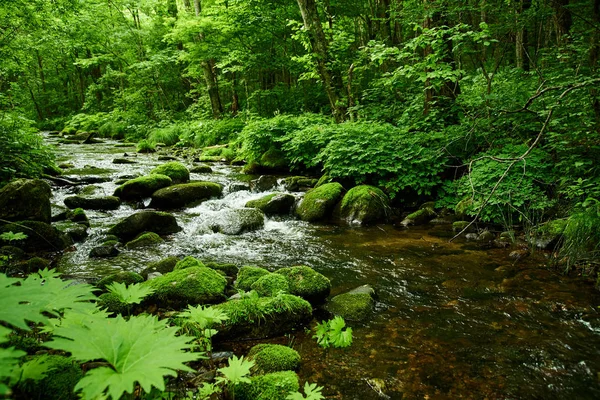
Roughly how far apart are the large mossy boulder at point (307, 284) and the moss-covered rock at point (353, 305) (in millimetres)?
157

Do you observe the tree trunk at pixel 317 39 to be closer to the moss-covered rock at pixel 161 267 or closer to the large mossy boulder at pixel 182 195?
the large mossy boulder at pixel 182 195

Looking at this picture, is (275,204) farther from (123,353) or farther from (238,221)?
(123,353)

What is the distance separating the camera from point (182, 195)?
9516 mm

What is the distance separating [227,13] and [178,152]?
6.96 m

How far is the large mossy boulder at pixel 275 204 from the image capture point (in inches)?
352

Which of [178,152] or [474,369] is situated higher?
[178,152]

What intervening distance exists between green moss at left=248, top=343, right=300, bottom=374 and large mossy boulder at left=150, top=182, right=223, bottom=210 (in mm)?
7000

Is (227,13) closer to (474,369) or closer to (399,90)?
(399,90)

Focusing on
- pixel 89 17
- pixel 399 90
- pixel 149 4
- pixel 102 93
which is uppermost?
pixel 149 4

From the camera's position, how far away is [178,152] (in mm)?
17547

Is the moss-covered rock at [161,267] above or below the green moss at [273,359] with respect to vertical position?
above

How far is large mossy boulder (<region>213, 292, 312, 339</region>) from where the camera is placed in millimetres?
3633

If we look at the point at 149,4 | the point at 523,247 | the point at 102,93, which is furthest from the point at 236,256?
the point at 102,93

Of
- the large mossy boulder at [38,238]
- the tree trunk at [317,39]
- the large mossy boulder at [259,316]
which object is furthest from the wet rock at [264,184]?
the large mossy boulder at [259,316]
